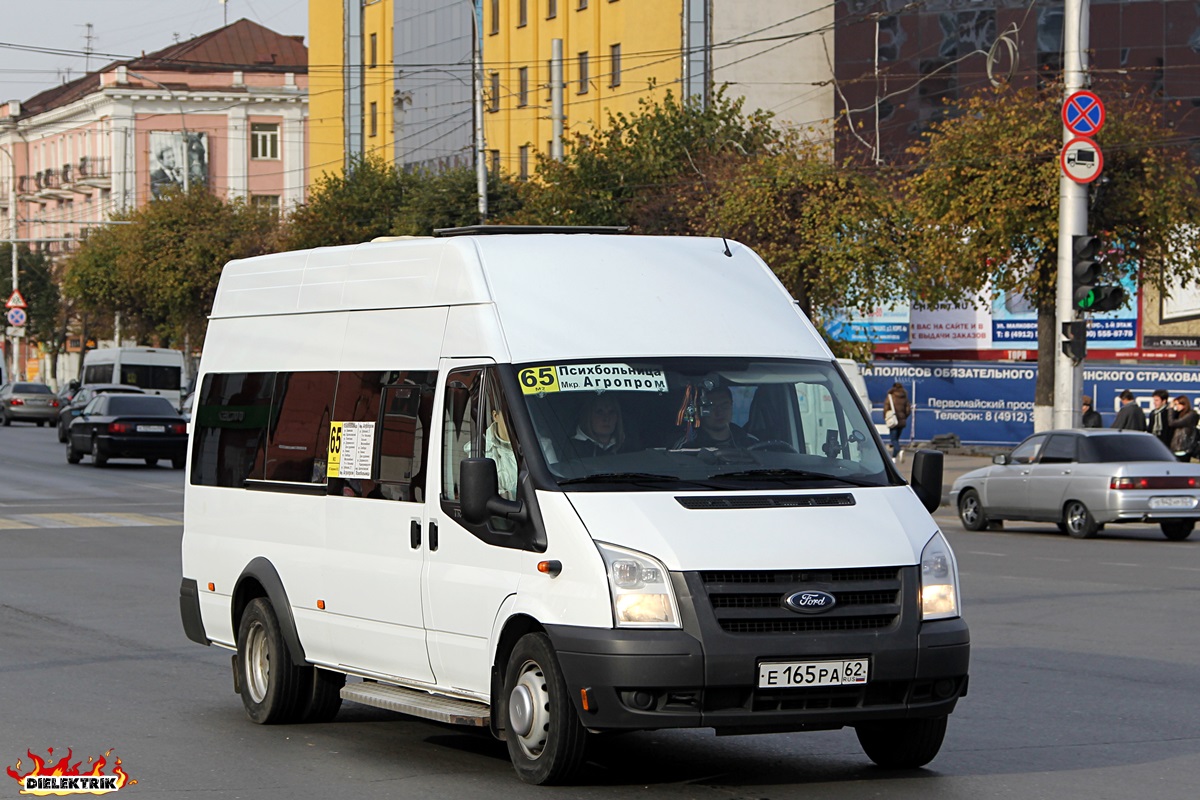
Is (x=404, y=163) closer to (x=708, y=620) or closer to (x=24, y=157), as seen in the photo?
(x=24, y=157)

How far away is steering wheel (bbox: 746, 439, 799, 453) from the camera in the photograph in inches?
317

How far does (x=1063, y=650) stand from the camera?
12539mm

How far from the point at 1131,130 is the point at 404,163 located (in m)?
49.6

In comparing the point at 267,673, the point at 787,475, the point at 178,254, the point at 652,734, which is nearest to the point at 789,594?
the point at 787,475

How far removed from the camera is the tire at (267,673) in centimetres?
945

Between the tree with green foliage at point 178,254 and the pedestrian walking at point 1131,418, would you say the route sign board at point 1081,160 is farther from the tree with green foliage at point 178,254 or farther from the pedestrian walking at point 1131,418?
the tree with green foliage at point 178,254

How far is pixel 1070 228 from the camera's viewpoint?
27.9 m

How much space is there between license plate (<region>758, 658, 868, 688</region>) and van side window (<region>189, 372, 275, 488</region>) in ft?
11.7

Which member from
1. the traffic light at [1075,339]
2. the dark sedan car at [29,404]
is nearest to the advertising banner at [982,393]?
the traffic light at [1075,339]

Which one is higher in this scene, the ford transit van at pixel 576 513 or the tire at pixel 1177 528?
the ford transit van at pixel 576 513

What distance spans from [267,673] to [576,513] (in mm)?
2820

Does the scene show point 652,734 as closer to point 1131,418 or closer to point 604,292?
point 604,292

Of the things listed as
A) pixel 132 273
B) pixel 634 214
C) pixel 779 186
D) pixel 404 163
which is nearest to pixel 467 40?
pixel 404 163

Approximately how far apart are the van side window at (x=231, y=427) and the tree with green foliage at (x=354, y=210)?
5244 centimetres
